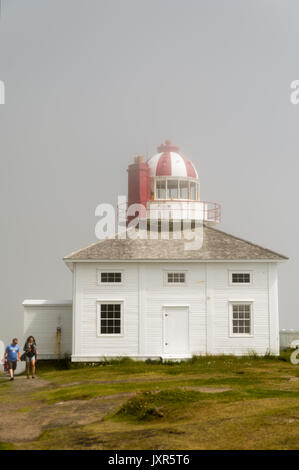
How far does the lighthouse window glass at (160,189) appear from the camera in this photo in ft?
115

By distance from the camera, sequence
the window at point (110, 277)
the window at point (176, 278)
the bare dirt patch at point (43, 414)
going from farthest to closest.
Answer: the window at point (176, 278)
the window at point (110, 277)
the bare dirt patch at point (43, 414)

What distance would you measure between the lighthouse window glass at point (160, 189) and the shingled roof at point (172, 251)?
3891mm

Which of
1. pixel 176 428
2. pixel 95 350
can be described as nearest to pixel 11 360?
pixel 95 350

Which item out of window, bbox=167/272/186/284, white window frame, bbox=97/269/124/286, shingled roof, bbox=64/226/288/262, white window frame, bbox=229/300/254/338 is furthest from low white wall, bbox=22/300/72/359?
white window frame, bbox=229/300/254/338

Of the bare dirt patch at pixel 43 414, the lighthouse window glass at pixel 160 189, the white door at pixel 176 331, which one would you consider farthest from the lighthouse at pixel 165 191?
the bare dirt patch at pixel 43 414

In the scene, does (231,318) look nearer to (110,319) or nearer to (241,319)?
(241,319)

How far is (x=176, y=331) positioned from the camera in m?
29.8

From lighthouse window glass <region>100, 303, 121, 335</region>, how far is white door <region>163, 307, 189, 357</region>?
2.13 m

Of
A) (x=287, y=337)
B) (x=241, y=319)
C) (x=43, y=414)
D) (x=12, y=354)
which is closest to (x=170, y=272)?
(x=241, y=319)

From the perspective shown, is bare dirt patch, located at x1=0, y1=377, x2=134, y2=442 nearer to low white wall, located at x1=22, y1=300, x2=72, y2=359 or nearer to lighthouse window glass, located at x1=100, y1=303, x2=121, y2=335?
lighthouse window glass, located at x1=100, y1=303, x2=121, y2=335

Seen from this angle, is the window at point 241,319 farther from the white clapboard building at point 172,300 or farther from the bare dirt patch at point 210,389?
the bare dirt patch at point 210,389

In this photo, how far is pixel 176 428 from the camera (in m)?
13.4

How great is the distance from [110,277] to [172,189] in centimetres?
729
